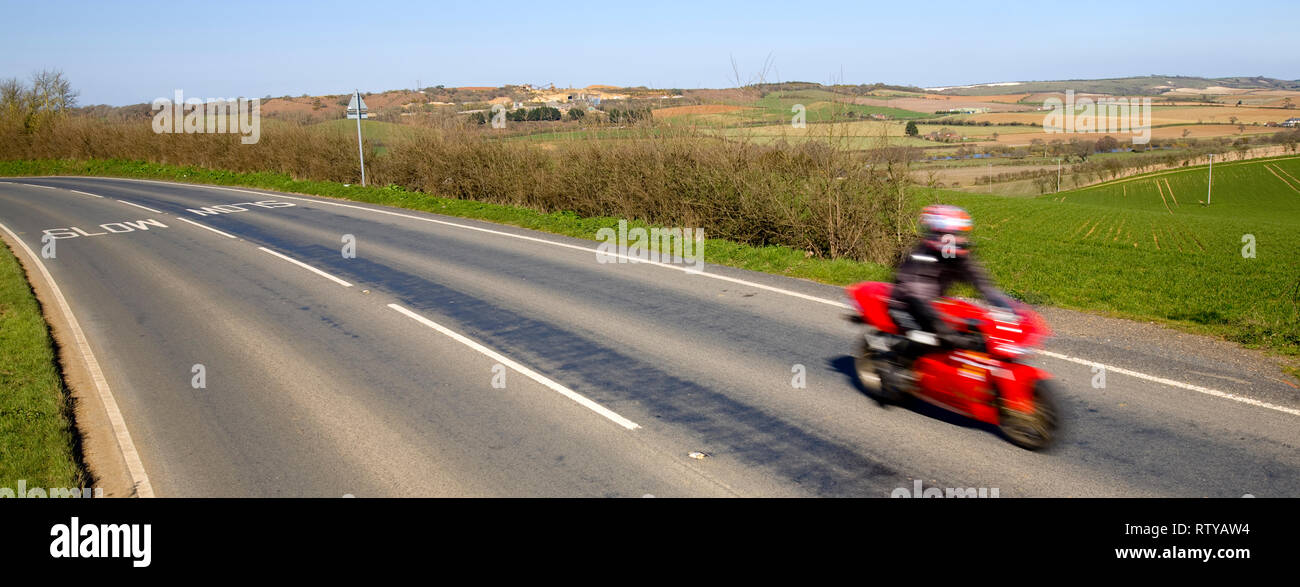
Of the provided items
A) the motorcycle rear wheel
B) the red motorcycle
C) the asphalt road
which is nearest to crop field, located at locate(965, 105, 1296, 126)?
the asphalt road

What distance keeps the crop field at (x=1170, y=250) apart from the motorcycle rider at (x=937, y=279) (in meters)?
3.86

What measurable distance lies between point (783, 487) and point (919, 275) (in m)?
2.06

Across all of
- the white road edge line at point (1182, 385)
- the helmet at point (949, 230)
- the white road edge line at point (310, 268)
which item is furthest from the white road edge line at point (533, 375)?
the white road edge line at point (1182, 385)

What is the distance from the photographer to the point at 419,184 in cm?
2747

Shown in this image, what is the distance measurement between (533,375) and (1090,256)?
2721 centimetres

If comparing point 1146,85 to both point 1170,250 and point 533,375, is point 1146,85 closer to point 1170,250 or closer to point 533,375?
point 1170,250

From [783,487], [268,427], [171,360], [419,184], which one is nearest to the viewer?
[783,487]

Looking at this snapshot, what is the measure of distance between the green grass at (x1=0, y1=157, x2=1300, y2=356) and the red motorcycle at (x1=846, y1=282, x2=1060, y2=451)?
3.73m

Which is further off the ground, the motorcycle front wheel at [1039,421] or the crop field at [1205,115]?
the crop field at [1205,115]

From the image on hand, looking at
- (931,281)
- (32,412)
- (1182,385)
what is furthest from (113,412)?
(1182,385)

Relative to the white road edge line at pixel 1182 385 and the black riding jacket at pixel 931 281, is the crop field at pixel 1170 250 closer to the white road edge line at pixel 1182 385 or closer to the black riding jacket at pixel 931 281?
the white road edge line at pixel 1182 385

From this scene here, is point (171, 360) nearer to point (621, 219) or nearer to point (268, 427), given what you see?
point (268, 427)

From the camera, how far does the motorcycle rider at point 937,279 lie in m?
6.32
